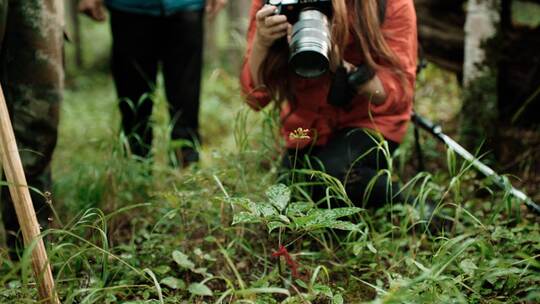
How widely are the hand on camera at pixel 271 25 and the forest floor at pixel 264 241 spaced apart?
17.8 inches

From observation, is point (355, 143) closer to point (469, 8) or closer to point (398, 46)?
point (398, 46)

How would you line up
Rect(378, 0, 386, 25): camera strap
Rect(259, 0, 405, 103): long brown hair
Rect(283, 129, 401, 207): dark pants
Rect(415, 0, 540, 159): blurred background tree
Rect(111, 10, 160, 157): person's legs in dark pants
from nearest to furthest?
Rect(259, 0, 405, 103): long brown hair, Rect(378, 0, 386, 25): camera strap, Rect(283, 129, 401, 207): dark pants, Rect(415, 0, 540, 159): blurred background tree, Rect(111, 10, 160, 157): person's legs in dark pants

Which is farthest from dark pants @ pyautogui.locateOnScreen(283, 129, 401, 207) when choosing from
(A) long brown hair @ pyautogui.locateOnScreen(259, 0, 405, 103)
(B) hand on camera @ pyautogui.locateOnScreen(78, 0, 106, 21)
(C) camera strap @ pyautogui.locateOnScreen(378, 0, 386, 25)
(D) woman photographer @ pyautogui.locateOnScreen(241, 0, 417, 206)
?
(B) hand on camera @ pyautogui.locateOnScreen(78, 0, 106, 21)

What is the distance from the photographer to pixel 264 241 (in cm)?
225

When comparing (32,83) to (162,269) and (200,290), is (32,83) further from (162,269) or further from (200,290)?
(200,290)

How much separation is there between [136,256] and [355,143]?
103 cm

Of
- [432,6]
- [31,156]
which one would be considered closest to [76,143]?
[31,156]

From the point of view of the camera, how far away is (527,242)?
2.05 meters

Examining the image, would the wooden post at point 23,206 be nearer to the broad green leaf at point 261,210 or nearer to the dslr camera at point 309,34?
the broad green leaf at point 261,210

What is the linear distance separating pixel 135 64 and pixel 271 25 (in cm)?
139

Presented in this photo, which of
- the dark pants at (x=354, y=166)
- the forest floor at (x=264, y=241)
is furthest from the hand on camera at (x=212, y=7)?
the dark pants at (x=354, y=166)

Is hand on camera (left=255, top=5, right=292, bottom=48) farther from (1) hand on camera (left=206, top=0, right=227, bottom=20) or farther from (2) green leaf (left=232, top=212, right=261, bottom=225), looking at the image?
(1) hand on camera (left=206, top=0, right=227, bottom=20)

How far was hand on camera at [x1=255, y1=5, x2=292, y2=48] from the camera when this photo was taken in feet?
6.59

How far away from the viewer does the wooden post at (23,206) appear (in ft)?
5.02
